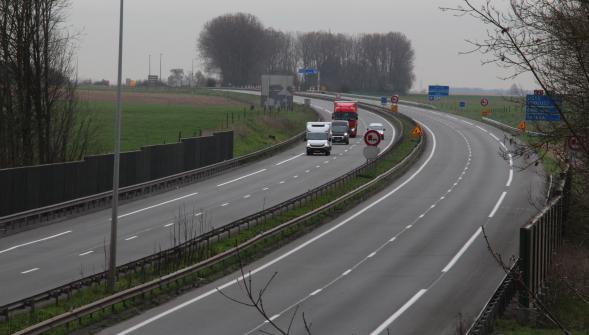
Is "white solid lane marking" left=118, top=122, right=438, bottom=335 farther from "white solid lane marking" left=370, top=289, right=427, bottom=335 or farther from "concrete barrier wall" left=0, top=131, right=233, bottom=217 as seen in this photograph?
"concrete barrier wall" left=0, top=131, right=233, bottom=217

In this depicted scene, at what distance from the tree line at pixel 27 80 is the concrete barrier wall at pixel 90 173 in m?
4.34

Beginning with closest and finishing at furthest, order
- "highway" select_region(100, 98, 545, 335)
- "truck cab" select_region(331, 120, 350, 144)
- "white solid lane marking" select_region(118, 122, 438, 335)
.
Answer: "white solid lane marking" select_region(118, 122, 438, 335) → "highway" select_region(100, 98, 545, 335) → "truck cab" select_region(331, 120, 350, 144)

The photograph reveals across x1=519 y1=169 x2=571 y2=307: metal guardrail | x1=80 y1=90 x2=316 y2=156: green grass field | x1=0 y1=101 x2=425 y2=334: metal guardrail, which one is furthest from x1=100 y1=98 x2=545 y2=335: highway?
x1=80 y1=90 x2=316 y2=156: green grass field

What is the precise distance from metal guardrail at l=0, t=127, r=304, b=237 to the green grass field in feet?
17.5

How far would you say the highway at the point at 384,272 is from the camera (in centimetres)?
2395

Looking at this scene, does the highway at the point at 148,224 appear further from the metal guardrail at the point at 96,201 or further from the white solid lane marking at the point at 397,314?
the white solid lane marking at the point at 397,314

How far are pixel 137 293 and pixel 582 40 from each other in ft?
58.7

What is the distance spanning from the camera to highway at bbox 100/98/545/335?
24.0m

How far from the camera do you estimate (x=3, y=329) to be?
831 inches

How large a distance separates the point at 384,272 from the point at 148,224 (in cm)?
1264

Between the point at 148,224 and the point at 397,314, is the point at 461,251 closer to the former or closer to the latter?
the point at 397,314

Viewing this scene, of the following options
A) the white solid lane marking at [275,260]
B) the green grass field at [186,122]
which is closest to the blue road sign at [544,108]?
the white solid lane marking at [275,260]

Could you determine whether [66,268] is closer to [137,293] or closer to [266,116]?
[137,293]

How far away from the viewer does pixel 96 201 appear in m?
45.8
